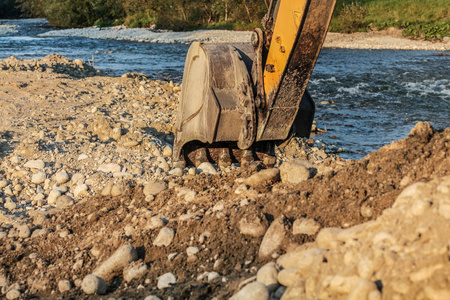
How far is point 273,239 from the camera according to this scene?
2.80 m

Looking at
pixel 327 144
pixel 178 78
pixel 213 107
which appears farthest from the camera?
pixel 178 78

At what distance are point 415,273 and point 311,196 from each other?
1.32 m

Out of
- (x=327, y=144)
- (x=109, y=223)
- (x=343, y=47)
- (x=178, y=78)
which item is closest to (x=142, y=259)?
(x=109, y=223)

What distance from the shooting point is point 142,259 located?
314cm

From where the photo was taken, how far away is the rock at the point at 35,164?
16.7 ft

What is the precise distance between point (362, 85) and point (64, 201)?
36.1 feet

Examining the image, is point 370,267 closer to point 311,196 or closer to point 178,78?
point 311,196

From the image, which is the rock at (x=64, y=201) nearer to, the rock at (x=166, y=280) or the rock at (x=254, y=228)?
the rock at (x=166, y=280)

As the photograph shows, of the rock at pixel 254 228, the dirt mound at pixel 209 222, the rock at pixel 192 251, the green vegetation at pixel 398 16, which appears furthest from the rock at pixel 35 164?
the green vegetation at pixel 398 16

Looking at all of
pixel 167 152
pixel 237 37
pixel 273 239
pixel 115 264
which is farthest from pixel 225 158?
pixel 237 37

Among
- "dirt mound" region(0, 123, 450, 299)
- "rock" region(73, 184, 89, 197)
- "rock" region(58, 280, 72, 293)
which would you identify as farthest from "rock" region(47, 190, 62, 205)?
"rock" region(58, 280, 72, 293)

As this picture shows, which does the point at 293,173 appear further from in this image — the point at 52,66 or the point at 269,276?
the point at 52,66

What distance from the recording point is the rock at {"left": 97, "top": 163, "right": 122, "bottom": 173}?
16.7 ft

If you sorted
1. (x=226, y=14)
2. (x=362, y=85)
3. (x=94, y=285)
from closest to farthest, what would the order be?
(x=94, y=285) → (x=362, y=85) → (x=226, y=14)
